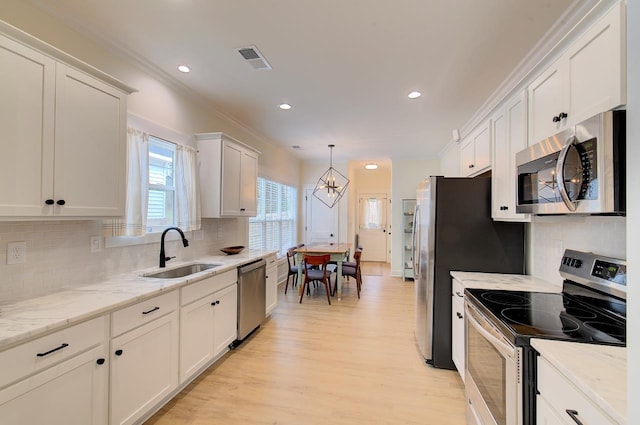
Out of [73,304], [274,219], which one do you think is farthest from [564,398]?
[274,219]

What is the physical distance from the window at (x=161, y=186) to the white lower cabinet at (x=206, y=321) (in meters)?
0.81

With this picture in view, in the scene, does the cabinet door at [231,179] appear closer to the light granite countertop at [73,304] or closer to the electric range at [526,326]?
the light granite countertop at [73,304]

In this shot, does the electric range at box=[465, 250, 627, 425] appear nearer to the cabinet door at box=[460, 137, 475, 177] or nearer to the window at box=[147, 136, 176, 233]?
the cabinet door at box=[460, 137, 475, 177]

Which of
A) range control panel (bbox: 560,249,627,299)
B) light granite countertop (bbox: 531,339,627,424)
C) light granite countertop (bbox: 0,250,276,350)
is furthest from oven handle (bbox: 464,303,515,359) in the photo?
light granite countertop (bbox: 0,250,276,350)

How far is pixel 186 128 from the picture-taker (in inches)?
125

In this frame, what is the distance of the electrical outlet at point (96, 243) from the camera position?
214 cm

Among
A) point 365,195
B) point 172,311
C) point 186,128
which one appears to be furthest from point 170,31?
point 365,195

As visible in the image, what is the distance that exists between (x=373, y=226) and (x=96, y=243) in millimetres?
7545

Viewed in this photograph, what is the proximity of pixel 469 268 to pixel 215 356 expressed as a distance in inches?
96.8

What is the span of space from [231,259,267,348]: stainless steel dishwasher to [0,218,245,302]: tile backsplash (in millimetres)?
915

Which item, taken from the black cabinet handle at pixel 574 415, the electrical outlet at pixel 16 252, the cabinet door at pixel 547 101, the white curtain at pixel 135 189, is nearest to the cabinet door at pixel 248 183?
the white curtain at pixel 135 189

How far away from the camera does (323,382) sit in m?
2.51

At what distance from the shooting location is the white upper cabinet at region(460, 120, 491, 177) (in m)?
2.82

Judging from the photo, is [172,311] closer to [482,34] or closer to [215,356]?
[215,356]
